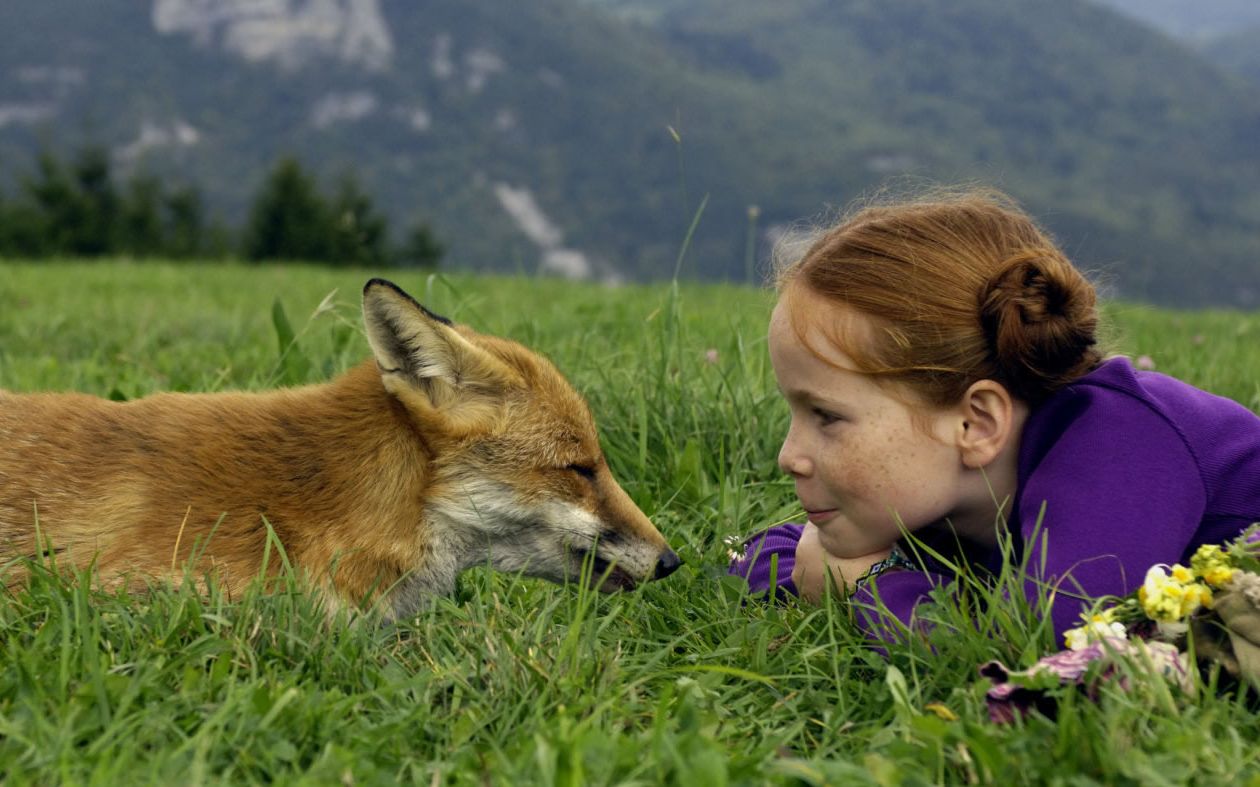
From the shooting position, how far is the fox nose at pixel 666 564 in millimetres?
3723

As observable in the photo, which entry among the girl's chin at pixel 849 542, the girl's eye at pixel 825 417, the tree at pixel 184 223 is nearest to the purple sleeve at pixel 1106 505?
the girl's chin at pixel 849 542

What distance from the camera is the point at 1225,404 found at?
11.4 ft

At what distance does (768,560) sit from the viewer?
4137 mm

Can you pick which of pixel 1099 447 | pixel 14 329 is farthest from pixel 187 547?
pixel 14 329

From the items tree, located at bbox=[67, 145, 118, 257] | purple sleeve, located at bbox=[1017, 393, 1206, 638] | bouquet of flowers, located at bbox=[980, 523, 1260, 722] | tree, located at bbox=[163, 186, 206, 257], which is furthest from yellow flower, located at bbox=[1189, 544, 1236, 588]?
tree, located at bbox=[163, 186, 206, 257]

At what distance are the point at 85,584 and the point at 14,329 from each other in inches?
246

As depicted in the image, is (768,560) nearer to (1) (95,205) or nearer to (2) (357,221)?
(2) (357,221)

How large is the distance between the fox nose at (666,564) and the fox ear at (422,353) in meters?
0.81

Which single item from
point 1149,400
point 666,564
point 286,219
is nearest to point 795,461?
point 666,564

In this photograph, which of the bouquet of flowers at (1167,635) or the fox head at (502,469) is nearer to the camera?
the bouquet of flowers at (1167,635)

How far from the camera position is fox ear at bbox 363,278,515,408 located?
3.52 m

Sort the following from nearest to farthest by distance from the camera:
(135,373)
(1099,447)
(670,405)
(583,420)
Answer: (1099,447), (583,420), (670,405), (135,373)

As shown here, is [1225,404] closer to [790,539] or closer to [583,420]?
[790,539]

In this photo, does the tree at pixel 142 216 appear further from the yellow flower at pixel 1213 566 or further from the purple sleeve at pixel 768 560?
the yellow flower at pixel 1213 566
